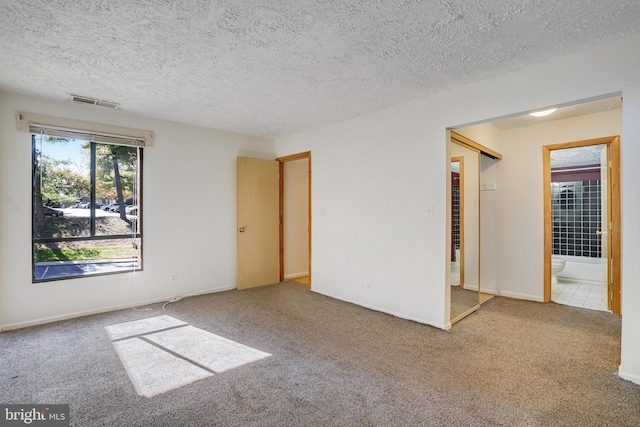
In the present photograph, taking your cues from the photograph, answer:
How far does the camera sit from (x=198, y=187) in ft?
14.6

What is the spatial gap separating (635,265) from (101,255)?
16.9 feet

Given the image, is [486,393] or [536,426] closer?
[536,426]

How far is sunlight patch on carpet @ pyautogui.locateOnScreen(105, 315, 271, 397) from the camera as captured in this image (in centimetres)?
224

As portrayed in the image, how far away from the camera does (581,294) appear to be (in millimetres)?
4535

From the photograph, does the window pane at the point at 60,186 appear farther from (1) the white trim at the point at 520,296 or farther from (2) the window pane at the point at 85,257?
(1) the white trim at the point at 520,296

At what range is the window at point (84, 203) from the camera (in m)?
3.37

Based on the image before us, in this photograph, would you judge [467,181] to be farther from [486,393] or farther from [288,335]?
[288,335]

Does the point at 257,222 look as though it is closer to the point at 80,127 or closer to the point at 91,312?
the point at 91,312

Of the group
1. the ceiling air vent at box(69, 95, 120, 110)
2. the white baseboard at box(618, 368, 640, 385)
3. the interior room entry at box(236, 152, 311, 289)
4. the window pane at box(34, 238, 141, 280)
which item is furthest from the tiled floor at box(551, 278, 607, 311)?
the ceiling air vent at box(69, 95, 120, 110)

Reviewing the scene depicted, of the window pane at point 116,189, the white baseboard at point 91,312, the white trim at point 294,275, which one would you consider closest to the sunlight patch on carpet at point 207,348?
the white baseboard at point 91,312

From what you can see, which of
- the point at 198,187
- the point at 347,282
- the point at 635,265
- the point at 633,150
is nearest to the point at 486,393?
the point at 635,265

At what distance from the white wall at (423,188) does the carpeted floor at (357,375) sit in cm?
47

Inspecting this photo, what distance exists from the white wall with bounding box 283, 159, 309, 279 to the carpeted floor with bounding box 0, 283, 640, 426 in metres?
2.02

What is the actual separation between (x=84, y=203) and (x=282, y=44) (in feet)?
10.1
